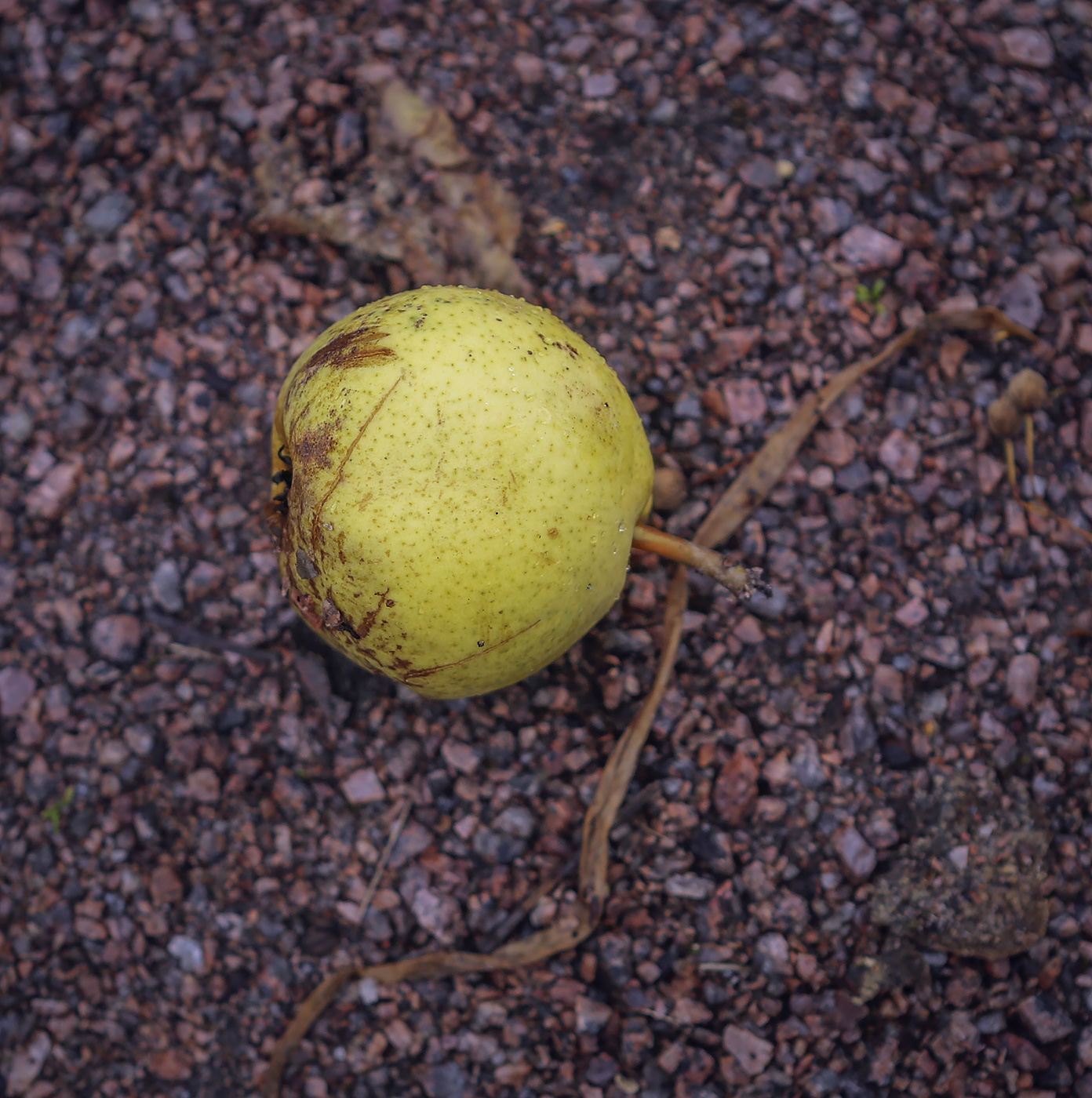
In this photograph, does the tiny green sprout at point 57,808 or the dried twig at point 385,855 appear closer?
the dried twig at point 385,855

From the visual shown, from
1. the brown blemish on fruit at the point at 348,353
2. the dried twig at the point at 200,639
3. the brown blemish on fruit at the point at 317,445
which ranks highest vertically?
the brown blemish on fruit at the point at 348,353

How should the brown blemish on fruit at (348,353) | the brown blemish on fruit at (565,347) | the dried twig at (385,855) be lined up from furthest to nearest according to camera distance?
the dried twig at (385,855), the brown blemish on fruit at (565,347), the brown blemish on fruit at (348,353)

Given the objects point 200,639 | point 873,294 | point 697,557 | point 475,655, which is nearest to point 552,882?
point 475,655

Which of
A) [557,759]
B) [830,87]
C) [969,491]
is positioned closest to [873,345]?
[969,491]

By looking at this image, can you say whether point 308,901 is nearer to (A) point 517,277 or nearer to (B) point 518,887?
(B) point 518,887

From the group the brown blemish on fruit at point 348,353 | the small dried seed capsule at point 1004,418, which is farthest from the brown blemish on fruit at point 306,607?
the small dried seed capsule at point 1004,418

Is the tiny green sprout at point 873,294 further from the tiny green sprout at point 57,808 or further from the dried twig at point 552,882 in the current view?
the tiny green sprout at point 57,808

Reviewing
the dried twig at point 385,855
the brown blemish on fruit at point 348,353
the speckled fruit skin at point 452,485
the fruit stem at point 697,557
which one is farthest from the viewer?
the dried twig at point 385,855
